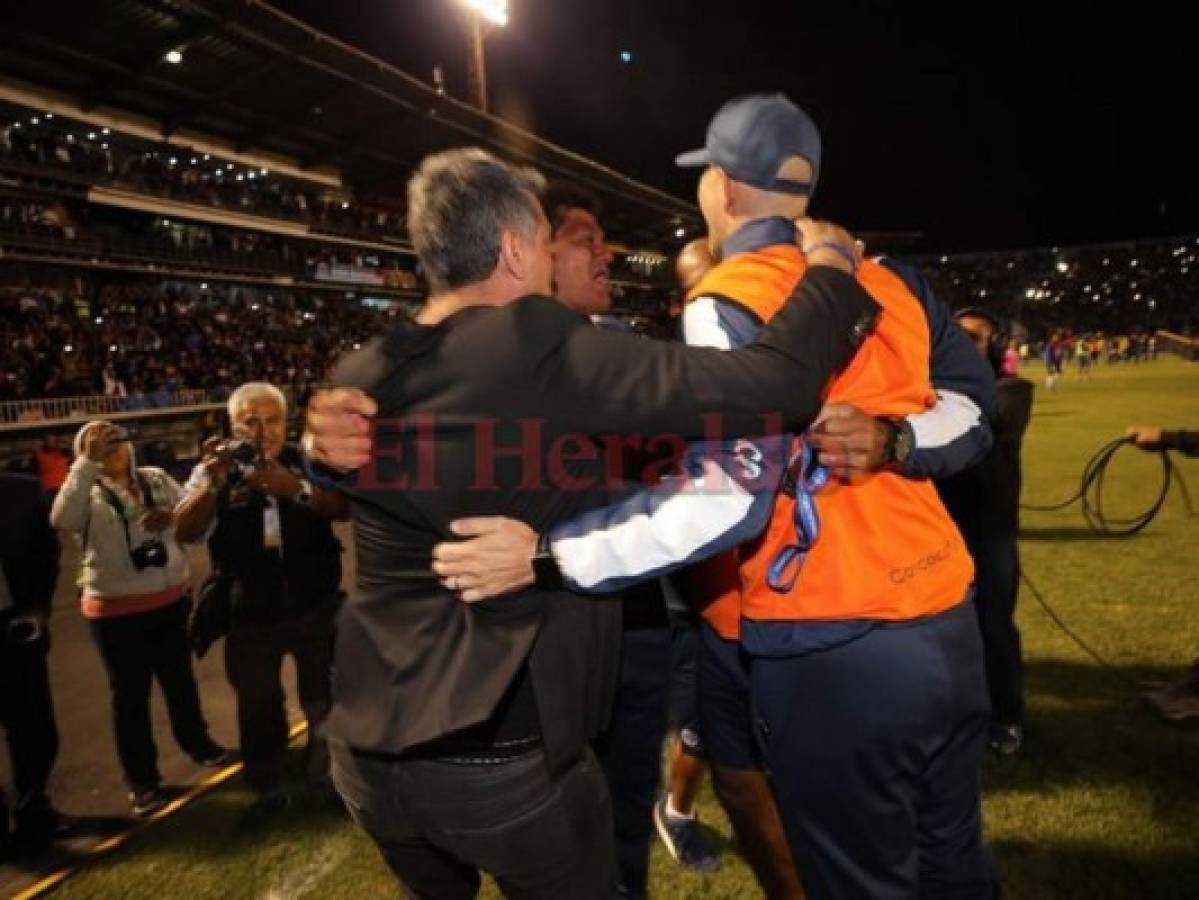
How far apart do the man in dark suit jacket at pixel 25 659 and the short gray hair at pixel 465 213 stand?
12.5 ft

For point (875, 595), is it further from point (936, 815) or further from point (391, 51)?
point (391, 51)

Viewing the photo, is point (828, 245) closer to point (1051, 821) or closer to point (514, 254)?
point (514, 254)

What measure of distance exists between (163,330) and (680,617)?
32.1 meters

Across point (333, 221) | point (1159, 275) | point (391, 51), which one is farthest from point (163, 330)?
point (1159, 275)

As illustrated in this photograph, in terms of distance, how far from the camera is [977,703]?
5.88 feet

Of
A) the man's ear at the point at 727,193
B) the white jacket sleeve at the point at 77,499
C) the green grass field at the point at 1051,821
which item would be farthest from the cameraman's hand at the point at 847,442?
the white jacket sleeve at the point at 77,499

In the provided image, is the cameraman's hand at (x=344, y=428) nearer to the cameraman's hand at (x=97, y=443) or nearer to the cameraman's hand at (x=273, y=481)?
the cameraman's hand at (x=273, y=481)

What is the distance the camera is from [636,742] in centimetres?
283

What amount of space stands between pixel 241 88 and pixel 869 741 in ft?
106

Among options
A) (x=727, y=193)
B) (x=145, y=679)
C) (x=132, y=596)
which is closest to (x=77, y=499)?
(x=132, y=596)

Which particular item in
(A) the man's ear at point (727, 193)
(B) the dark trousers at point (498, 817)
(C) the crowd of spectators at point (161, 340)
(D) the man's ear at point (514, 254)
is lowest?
(B) the dark trousers at point (498, 817)

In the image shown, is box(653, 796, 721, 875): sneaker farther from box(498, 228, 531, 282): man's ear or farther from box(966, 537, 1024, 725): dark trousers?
box(498, 228, 531, 282): man's ear

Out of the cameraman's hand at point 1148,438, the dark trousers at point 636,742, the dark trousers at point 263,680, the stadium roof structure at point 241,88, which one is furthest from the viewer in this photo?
the stadium roof structure at point 241,88

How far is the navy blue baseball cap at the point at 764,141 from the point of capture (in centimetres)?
178
